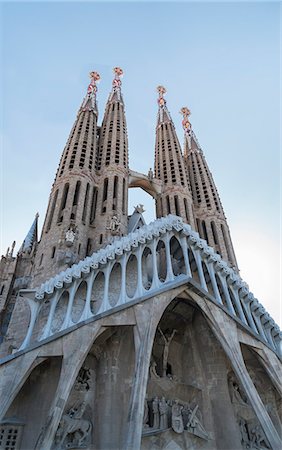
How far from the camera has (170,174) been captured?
2962 centimetres

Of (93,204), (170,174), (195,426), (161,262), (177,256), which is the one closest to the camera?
(195,426)

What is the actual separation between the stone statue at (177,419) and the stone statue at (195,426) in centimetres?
34

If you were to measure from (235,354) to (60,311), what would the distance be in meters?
7.01

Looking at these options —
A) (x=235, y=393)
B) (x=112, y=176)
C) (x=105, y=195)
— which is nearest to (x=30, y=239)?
(x=105, y=195)

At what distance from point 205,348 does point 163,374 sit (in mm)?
2260

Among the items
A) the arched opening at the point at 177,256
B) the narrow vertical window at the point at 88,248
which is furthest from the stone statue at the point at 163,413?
the narrow vertical window at the point at 88,248

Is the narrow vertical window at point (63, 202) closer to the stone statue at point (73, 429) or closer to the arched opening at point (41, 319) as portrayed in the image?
the arched opening at point (41, 319)

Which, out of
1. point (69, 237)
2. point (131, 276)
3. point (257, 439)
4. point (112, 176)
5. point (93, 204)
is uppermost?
point (112, 176)

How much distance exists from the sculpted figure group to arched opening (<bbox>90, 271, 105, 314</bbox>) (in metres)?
4.09

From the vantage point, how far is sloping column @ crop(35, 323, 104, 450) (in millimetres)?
9500

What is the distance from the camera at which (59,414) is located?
32.5ft

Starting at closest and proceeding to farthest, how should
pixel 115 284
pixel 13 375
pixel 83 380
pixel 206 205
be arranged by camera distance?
pixel 13 375, pixel 83 380, pixel 115 284, pixel 206 205

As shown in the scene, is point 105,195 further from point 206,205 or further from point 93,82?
point 93,82

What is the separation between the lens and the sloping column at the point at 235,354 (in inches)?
446
